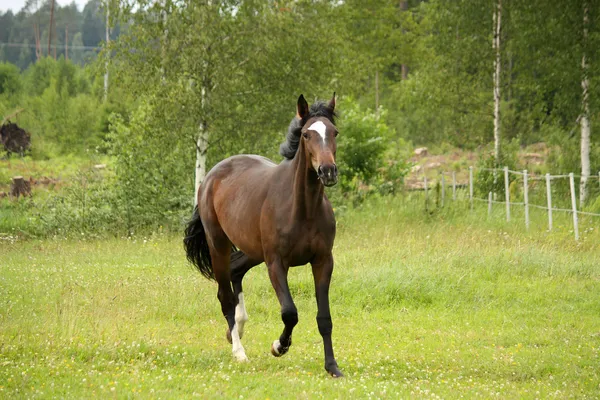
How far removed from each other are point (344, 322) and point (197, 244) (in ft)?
7.58

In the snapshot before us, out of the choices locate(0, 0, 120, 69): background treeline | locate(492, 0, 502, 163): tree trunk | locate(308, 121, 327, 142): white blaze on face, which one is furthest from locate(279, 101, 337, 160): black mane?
locate(0, 0, 120, 69): background treeline

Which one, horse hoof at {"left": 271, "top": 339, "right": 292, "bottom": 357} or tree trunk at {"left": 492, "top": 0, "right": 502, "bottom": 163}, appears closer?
horse hoof at {"left": 271, "top": 339, "right": 292, "bottom": 357}

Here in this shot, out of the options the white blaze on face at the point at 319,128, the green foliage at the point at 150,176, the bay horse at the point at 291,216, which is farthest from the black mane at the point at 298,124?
the green foliage at the point at 150,176

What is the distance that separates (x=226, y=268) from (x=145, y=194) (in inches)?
425

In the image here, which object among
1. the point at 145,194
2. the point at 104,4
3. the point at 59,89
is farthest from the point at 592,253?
the point at 59,89

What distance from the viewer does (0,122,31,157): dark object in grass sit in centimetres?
3388

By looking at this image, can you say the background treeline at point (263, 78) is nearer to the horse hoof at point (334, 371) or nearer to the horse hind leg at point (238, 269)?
the horse hind leg at point (238, 269)

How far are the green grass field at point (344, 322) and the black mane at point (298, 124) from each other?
7.22ft

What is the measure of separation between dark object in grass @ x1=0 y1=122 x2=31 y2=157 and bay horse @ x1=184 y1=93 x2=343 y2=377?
90.9ft

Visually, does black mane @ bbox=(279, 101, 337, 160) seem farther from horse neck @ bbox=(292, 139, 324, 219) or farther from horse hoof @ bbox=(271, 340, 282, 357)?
horse hoof @ bbox=(271, 340, 282, 357)

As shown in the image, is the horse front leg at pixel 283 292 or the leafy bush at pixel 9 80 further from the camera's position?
the leafy bush at pixel 9 80

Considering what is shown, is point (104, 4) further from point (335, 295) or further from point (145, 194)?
point (335, 295)

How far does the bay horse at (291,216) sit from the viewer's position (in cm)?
702

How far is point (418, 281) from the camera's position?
11.7 meters
